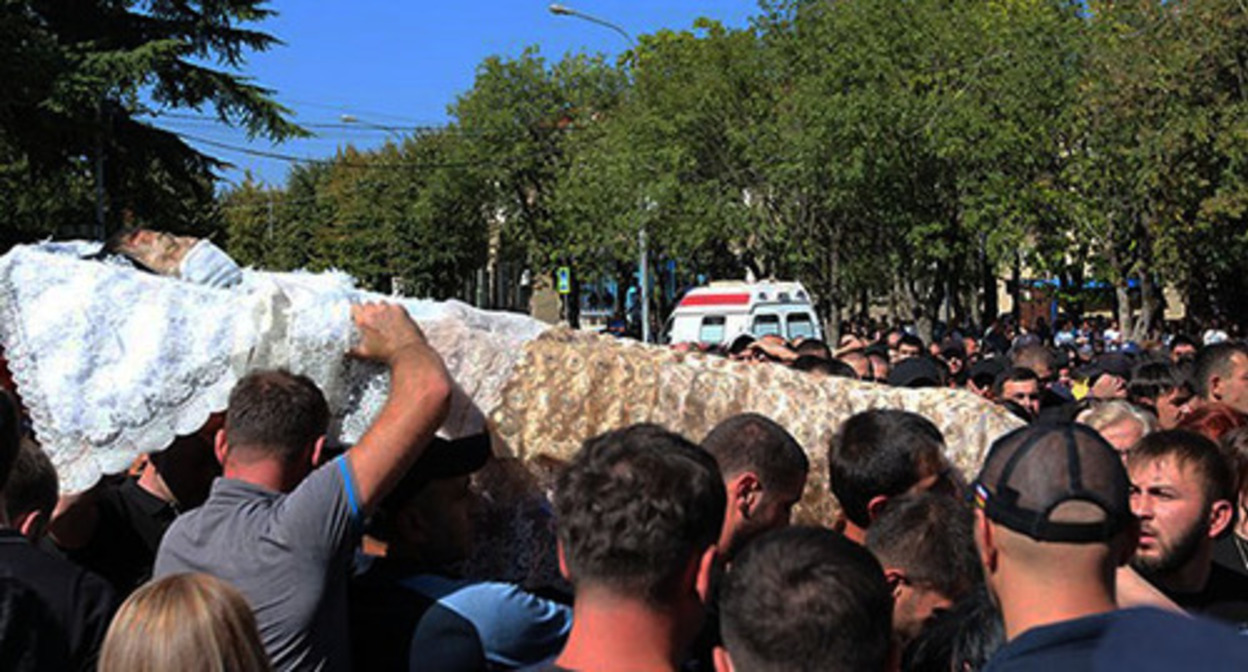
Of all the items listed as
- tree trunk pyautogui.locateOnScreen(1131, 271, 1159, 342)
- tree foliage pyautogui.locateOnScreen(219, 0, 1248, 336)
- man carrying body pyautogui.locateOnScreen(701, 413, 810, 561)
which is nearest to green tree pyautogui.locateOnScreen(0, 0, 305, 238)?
tree foliage pyautogui.locateOnScreen(219, 0, 1248, 336)

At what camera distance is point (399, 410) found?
123 inches

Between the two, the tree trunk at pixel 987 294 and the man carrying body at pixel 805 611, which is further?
the tree trunk at pixel 987 294

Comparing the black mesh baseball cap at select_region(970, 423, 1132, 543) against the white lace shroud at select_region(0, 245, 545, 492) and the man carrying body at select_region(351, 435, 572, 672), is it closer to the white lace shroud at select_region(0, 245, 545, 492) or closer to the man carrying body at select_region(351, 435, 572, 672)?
the man carrying body at select_region(351, 435, 572, 672)

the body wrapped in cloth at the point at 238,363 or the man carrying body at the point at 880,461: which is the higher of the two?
the body wrapped in cloth at the point at 238,363

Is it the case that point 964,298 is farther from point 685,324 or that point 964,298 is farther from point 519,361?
point 519,361

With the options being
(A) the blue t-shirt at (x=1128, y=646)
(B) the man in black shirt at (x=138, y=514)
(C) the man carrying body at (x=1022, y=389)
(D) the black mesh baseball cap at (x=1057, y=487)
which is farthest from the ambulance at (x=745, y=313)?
(A) the blue t-shirt at (x=1128, y=646)

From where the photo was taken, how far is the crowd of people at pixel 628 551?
2332 millimetres

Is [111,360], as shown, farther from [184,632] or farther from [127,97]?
[127,97]

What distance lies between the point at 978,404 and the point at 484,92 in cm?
4775

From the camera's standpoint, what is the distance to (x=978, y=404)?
14.6 ft

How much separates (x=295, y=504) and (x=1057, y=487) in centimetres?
156

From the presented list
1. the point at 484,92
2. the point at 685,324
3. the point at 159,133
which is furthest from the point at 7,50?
the point at 484,92

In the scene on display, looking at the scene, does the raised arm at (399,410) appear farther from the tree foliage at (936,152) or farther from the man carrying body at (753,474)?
the tree foliage at (936,152)

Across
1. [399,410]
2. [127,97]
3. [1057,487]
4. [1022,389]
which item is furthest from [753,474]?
[127,97]
